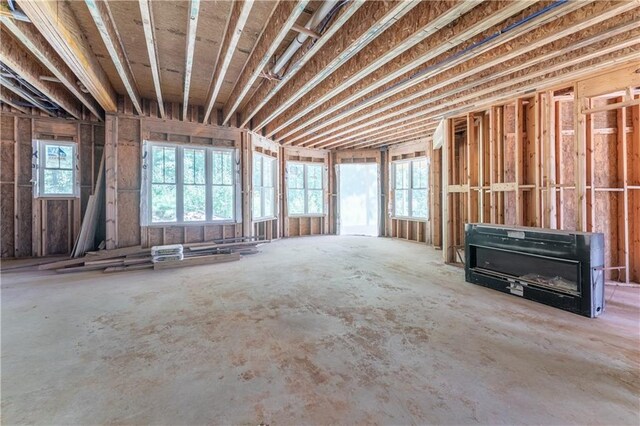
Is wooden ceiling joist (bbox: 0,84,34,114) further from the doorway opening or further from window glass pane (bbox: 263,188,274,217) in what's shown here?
the doorway opening

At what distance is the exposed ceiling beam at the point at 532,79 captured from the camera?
3109mm

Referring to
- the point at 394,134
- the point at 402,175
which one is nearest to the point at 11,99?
the point at 394,134

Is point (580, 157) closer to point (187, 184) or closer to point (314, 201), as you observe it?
point (314, 201)

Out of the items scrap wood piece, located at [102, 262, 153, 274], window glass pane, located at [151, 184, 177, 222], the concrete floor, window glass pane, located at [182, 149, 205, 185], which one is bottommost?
the concrete floor

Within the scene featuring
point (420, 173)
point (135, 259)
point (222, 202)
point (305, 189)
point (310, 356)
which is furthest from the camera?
point (305, 189)

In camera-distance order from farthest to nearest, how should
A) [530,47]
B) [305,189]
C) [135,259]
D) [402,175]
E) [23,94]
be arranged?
[305,189], [402,175], [135,259], [23,94], [530,47]

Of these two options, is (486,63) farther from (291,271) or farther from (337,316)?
(291,271)

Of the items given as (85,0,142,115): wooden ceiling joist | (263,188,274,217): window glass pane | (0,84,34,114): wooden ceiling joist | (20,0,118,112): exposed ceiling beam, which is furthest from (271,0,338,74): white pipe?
(0,84,34,114): wooden ceiling joist

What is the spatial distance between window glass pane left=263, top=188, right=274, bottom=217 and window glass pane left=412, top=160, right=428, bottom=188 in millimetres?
4684

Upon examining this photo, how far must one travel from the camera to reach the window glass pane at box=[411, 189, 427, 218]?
8.13 metres

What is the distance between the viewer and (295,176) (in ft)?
30.6

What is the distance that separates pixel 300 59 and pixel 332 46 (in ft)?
1.54

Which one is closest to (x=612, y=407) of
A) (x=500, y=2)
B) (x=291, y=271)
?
(x=500, y=2)

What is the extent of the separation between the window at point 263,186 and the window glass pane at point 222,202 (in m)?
0.65
